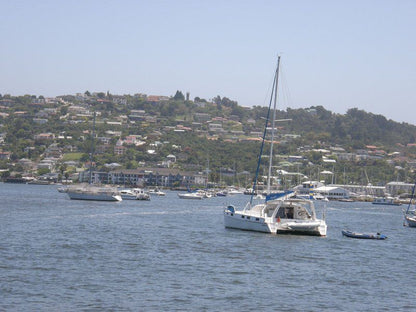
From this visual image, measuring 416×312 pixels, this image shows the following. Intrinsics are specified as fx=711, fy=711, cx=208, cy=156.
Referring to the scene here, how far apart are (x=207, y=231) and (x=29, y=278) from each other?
2511cm

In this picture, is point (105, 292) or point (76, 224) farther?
point (76, 224)

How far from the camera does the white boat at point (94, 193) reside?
96.6 m

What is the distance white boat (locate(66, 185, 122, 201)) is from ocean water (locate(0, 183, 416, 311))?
142ft

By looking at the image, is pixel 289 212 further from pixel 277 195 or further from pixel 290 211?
pixel 277 195

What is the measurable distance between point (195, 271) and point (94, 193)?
67.0 meters

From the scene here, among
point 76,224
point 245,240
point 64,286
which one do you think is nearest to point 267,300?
point 64,286

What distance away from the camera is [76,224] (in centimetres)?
5506

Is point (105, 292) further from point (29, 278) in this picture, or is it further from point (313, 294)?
point (313, 294)

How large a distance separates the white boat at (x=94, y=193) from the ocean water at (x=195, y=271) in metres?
43.4

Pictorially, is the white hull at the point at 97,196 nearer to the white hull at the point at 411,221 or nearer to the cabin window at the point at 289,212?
the white hull at the point at 411,221

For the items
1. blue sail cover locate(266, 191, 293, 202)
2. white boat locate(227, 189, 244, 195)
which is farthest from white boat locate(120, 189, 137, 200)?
blue sail cover locate(266, 191, 293, 202)

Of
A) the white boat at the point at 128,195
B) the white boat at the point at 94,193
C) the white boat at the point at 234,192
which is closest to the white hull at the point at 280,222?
the white boat at the point at 94,193

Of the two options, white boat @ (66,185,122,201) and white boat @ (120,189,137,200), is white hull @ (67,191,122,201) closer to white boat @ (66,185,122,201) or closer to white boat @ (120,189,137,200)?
white boat @ (66,185,122,201)

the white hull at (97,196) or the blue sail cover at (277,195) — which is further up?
the blue sail cover at (277,195)
